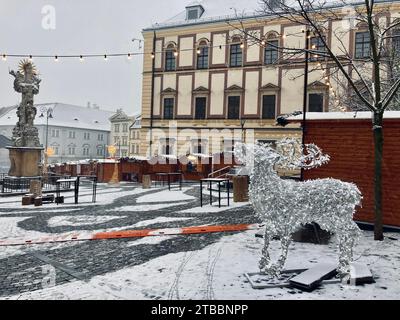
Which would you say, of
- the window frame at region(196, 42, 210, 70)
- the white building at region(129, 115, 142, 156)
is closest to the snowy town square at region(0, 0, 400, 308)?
the window frame at region(196, 42, 210, 70)

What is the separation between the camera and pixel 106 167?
27406mm

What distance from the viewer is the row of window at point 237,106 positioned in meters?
30.4

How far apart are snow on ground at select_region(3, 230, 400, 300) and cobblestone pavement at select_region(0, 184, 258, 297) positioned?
15.7 inches

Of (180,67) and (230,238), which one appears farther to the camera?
(180,67)

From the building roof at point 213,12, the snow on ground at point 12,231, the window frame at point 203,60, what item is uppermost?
the building roof at point 213,12

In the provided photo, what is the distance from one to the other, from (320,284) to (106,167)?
78.3 feet

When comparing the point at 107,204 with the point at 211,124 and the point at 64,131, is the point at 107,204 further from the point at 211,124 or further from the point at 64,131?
the point at 64,131

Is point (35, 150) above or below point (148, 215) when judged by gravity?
above

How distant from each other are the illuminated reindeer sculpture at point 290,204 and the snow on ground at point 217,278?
583 mm

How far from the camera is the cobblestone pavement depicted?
6.02m

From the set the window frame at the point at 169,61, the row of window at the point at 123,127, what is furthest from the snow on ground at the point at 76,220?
the row of window at the point at 123,127

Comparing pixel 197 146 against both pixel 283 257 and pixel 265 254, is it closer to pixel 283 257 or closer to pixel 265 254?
pixel 265 254

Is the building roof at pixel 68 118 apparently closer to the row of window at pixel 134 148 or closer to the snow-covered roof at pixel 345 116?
the row of window at pixel 134 148
